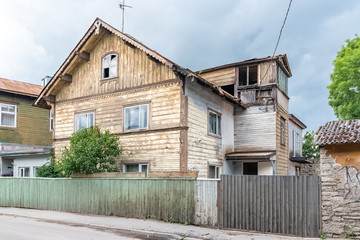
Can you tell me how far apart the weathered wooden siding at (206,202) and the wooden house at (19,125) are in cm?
1432

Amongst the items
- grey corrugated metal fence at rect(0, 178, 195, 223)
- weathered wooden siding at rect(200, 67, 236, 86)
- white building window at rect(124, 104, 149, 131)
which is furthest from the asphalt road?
weathered wooden siding at rect(200, 67, 236, 86)

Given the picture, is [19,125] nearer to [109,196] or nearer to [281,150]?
[109,196]

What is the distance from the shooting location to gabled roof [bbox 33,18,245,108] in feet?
46.6

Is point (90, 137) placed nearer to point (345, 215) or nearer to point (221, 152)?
point (221, 152)

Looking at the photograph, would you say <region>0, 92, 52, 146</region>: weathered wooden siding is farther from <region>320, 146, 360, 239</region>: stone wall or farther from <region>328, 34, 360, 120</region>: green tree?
<region>328, 34, 360, 120</region>: green tree

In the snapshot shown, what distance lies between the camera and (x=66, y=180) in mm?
14508

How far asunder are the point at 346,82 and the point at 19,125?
995 inches

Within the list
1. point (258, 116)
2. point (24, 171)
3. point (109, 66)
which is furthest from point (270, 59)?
point (24, 171)

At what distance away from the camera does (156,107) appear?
50.5 ft

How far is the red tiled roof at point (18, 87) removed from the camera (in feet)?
80.3

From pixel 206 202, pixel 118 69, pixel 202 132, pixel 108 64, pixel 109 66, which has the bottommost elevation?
pixel 206 202

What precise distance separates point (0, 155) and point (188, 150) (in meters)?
13.8

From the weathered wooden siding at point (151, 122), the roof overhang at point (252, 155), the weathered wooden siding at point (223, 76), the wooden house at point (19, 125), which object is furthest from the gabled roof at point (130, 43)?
the wooden house at point (19, 125)

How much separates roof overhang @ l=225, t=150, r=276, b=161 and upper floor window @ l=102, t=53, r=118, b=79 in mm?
7494
